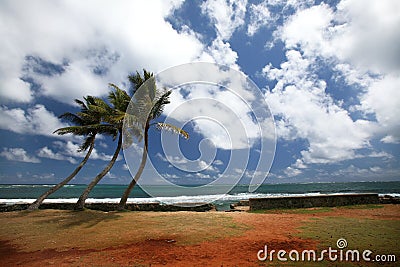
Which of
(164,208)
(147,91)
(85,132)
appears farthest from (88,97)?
(164,208)

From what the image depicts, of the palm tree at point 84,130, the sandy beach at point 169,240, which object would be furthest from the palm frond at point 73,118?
the sandy beach at point 169,240

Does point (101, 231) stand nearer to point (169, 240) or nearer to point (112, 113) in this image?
point (169, 240)

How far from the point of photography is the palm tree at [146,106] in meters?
14.4

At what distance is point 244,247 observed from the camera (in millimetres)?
6086

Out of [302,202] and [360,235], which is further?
[302,202]

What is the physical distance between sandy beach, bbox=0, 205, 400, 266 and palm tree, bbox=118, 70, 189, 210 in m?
4.58

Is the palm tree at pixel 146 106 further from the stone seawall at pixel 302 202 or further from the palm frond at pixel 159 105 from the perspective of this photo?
the stone seawall at pixel 302 202

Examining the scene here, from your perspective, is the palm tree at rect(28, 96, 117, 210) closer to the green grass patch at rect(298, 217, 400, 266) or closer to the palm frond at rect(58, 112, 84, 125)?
the palm frond at rect(58, 112, 84, 125)

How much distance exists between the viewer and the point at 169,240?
23.1 ft

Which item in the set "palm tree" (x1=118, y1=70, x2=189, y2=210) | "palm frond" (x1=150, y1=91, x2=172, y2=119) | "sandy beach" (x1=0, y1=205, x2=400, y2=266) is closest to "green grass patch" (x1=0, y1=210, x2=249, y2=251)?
"sandy beach" (x1=0, y1=205, x2=400, y2=266)

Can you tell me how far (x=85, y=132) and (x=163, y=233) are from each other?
37.8 ft

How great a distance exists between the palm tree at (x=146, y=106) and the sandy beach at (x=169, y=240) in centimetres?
458

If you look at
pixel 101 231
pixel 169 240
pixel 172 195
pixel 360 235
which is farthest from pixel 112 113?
pixel 172 195

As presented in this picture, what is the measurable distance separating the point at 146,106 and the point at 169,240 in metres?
9.55
